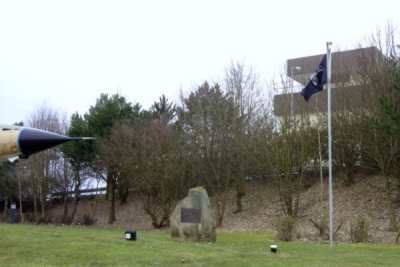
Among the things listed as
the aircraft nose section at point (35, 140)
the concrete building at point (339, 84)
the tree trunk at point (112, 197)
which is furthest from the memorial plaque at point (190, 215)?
the tree trunk at point (112, 197)

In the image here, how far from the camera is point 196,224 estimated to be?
15414mm

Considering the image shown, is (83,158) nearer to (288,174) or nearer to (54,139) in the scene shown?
(288,174)

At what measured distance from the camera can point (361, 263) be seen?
1118cm

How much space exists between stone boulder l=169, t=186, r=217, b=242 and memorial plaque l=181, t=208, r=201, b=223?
86 millimetres

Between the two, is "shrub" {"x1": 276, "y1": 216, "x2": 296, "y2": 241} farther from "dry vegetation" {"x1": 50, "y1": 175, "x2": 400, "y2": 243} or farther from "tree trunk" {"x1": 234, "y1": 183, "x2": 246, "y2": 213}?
"tree trunk" {"x1": 234, "y1": 183, "x2": 246, "y2": 213}

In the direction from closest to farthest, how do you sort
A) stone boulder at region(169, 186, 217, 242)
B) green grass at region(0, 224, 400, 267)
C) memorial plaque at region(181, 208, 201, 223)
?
1. green grass at region(0, 224, 400, 267)
2. stone boulder at region(169, 186, 217, 242)
3. memorial plaque at region(181, 208, 201, 223)

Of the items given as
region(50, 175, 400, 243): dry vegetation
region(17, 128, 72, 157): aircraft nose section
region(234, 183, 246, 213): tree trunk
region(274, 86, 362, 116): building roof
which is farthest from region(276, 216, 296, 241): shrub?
region(234, 183, 246, 213): tree trunk

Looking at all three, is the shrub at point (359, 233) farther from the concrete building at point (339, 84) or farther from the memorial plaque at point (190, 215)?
the concrete building at point (339, 84)

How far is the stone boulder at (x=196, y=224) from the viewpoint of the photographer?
1536cm

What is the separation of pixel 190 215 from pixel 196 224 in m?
0.35

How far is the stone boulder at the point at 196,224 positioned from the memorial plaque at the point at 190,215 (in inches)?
3.4

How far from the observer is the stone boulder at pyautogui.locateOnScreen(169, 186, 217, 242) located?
15359mm

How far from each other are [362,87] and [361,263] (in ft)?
51.8

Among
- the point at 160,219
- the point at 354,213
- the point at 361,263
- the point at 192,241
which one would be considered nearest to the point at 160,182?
the point at 160,219
